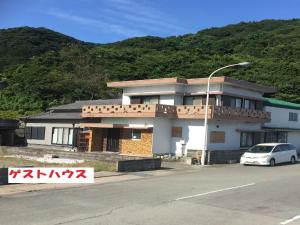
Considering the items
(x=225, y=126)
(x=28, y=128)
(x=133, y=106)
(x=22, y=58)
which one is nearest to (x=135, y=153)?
(x=133, y=106)

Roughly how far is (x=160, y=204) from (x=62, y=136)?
104 feet

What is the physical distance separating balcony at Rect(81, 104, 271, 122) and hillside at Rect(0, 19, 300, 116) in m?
26.2

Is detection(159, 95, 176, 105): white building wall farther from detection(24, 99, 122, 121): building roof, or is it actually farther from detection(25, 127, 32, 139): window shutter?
detection(25, 127, 32, 139): window shutter

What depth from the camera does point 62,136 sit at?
43.9 m

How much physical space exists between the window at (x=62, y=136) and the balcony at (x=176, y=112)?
16.5ft

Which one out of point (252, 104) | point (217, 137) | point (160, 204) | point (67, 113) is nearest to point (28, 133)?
point (67, 113)

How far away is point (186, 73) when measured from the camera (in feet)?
251

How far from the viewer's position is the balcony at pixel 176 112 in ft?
113

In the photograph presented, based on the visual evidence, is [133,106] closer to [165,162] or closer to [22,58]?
[165,162]

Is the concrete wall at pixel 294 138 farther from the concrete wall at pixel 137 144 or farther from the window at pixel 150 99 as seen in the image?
the concrete wall at pixel 137 144

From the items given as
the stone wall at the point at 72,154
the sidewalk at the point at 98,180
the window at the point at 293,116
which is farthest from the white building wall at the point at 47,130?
the window at the point at 293,116

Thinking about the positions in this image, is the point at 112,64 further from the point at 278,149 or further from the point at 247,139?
the point at 278,149

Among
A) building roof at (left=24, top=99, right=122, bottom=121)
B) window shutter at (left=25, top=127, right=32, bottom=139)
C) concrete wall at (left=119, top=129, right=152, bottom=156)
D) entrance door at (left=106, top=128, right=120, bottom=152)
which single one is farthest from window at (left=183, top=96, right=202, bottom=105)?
window shutter at (left=25, top=127, right=32, bottom=139)

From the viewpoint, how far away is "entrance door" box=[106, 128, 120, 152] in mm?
38875
